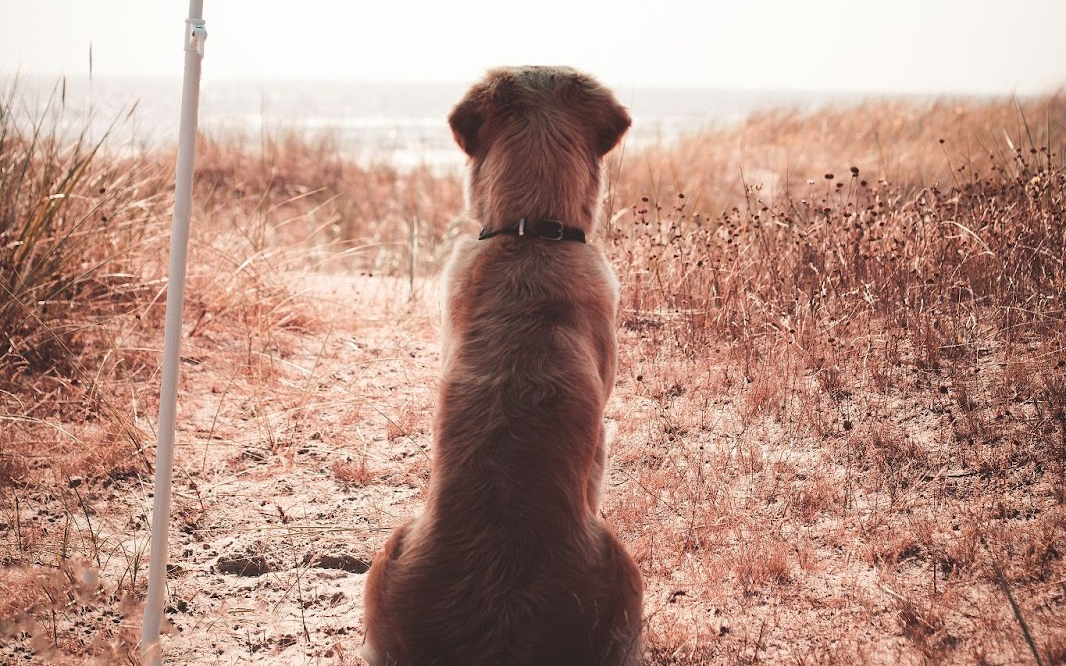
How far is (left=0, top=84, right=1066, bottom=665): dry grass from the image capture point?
109 inches

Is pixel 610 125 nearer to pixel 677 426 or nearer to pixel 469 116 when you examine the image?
pixel 469 116

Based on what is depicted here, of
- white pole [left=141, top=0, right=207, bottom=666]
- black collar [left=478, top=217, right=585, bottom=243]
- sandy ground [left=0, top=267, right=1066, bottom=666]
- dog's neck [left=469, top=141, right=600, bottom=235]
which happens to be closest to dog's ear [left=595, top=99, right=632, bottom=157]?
dog's neck [left=469, top=141, right=600, bottom=235]

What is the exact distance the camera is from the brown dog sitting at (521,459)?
199 cm

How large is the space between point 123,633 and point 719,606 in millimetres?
1924

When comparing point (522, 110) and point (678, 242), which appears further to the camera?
point (678, 242)

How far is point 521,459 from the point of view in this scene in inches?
80.7

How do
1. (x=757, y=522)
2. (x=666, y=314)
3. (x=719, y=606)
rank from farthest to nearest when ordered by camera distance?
(x=666, y=314) → (x=757, y=522) → (x=719, y=606)

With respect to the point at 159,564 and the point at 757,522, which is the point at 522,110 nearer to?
the point at 159,564

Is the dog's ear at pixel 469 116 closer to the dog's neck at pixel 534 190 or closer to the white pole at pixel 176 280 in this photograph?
the dog's neck at pixel 534 190

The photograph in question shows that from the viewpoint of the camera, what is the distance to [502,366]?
2180mm

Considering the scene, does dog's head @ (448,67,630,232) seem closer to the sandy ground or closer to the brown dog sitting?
the brown dog sitting

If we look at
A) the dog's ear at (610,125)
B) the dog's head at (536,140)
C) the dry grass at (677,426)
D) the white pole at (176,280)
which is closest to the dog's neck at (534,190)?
the dog's head at (536,140)

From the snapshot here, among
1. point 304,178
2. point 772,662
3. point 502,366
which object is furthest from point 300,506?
point 304,178

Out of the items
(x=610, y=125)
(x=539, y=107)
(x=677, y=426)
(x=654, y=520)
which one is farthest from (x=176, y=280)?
A: (x=677, y=426)
